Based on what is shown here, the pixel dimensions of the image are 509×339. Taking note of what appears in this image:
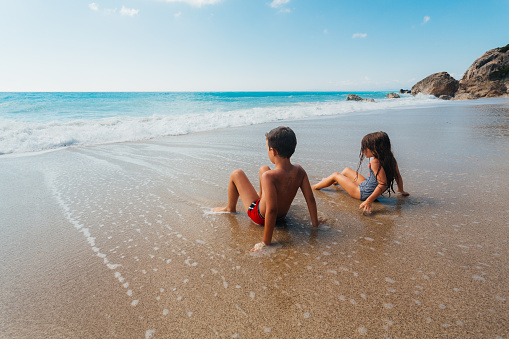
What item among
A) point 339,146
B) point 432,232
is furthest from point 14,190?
point 339,146

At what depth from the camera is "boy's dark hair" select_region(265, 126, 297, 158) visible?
2.56 m

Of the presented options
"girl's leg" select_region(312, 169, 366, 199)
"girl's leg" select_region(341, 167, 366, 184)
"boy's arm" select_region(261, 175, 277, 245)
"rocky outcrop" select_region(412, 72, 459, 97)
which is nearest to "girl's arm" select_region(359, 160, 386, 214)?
"girl's leg" select_region(312, 169, 366, 199)

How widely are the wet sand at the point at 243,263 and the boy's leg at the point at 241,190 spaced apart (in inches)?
9.6

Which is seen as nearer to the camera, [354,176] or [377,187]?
[377,187]

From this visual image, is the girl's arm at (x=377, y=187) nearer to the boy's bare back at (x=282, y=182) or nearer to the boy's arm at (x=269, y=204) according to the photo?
the boy's bare back at (x=282, y=182)

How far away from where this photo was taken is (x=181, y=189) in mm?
4523


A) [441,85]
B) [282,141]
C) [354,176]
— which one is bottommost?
[354,176]

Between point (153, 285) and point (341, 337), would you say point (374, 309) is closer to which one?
point (341, 337)

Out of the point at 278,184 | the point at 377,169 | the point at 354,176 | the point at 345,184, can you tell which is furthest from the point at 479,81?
the point at 278,184

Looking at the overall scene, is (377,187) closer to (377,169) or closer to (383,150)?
(377,169)

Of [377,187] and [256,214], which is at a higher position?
[377,187]

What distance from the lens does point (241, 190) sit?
330cm

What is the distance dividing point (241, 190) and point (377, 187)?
1.74 m

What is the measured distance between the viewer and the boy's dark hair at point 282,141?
2.56 metres
